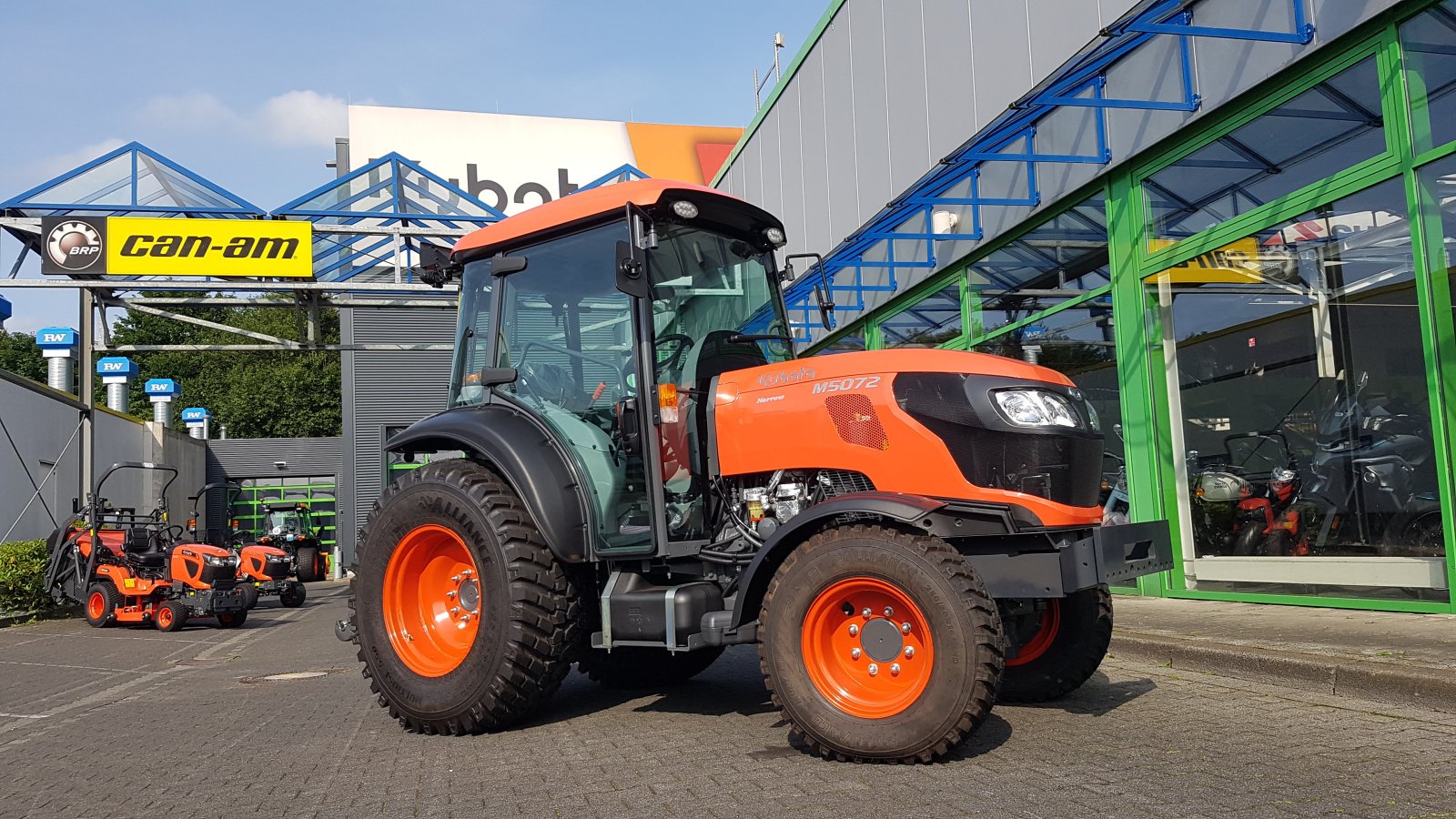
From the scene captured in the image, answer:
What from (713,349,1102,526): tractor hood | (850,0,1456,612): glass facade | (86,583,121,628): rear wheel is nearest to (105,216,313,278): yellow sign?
(86,583,121,628): rear wheel

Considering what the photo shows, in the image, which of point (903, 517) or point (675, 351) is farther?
point (675, 351)

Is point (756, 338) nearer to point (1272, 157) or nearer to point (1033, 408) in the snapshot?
point (1033, 408)

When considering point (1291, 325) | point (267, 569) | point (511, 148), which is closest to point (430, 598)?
point (1291, 325)

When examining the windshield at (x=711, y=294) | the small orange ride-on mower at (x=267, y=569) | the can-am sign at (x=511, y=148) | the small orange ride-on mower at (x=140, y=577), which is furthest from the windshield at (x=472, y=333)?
the can-am sign at (x=511, y=148)

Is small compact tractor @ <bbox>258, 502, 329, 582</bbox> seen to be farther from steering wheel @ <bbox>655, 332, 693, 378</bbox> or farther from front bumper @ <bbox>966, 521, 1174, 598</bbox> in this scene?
front bumper @ <bbox>966, 521, 1174, 598</bbox>

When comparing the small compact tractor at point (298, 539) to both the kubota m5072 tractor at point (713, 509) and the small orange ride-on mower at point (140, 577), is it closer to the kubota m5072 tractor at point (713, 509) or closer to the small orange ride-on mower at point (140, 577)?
the small orange ride-on mower at point (140, 577)

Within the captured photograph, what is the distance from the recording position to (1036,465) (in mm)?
4379

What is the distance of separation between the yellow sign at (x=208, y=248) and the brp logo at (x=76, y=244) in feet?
0.65

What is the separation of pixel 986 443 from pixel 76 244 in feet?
A: 54.5

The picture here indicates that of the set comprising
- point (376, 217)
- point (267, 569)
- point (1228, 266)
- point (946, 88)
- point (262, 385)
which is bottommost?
point (267, 569)

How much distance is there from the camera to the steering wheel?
17.1 ft

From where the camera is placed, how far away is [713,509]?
5133 mm

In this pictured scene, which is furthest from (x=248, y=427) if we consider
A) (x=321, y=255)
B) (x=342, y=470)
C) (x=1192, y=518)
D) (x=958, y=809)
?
(x=958, y=809)

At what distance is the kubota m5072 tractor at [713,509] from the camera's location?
4.18 metres
